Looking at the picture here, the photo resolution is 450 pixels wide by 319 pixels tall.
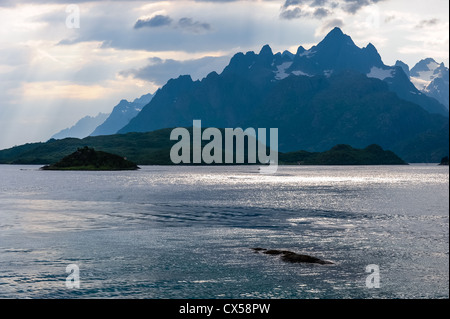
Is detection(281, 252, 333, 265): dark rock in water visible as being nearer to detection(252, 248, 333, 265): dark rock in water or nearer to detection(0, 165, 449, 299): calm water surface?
detection(252, 248, 333, 265): dark rock in water

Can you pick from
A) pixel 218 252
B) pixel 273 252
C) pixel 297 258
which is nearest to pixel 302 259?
pixel 297 258

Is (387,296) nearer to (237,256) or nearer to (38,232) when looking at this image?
(237,256)

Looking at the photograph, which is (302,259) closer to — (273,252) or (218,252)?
(273,252)

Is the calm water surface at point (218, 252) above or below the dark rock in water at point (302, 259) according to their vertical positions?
below

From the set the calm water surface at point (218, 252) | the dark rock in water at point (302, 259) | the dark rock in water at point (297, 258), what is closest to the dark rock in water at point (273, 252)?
the dark rock in water at point (297, 258)

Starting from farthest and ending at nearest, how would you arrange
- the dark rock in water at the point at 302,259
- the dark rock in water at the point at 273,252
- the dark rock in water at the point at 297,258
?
the dark rock in water at the point at 273,252 < the dark rock in water at the point at 297,258 < the dark rock in water at the point at 302,259

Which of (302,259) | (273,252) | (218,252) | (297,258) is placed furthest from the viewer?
(218,252)

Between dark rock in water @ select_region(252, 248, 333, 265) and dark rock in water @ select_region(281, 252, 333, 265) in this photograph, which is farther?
dark rock in water @ select_region(252, 248, 333, 265)

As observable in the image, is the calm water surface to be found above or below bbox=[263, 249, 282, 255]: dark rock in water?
below

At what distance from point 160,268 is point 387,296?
2468cm

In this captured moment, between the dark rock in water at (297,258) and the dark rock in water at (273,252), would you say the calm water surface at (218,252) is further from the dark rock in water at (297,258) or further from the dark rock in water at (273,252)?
the dark rock in water at (273,252)

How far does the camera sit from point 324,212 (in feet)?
384

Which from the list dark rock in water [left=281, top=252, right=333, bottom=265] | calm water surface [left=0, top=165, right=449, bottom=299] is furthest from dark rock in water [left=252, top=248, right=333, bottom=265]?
calm water surface [left=0, top=165, right=449, bottom=299]

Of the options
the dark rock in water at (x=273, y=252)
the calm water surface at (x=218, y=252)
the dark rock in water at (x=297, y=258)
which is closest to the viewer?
the calm water surface at (x=218, y=252)
